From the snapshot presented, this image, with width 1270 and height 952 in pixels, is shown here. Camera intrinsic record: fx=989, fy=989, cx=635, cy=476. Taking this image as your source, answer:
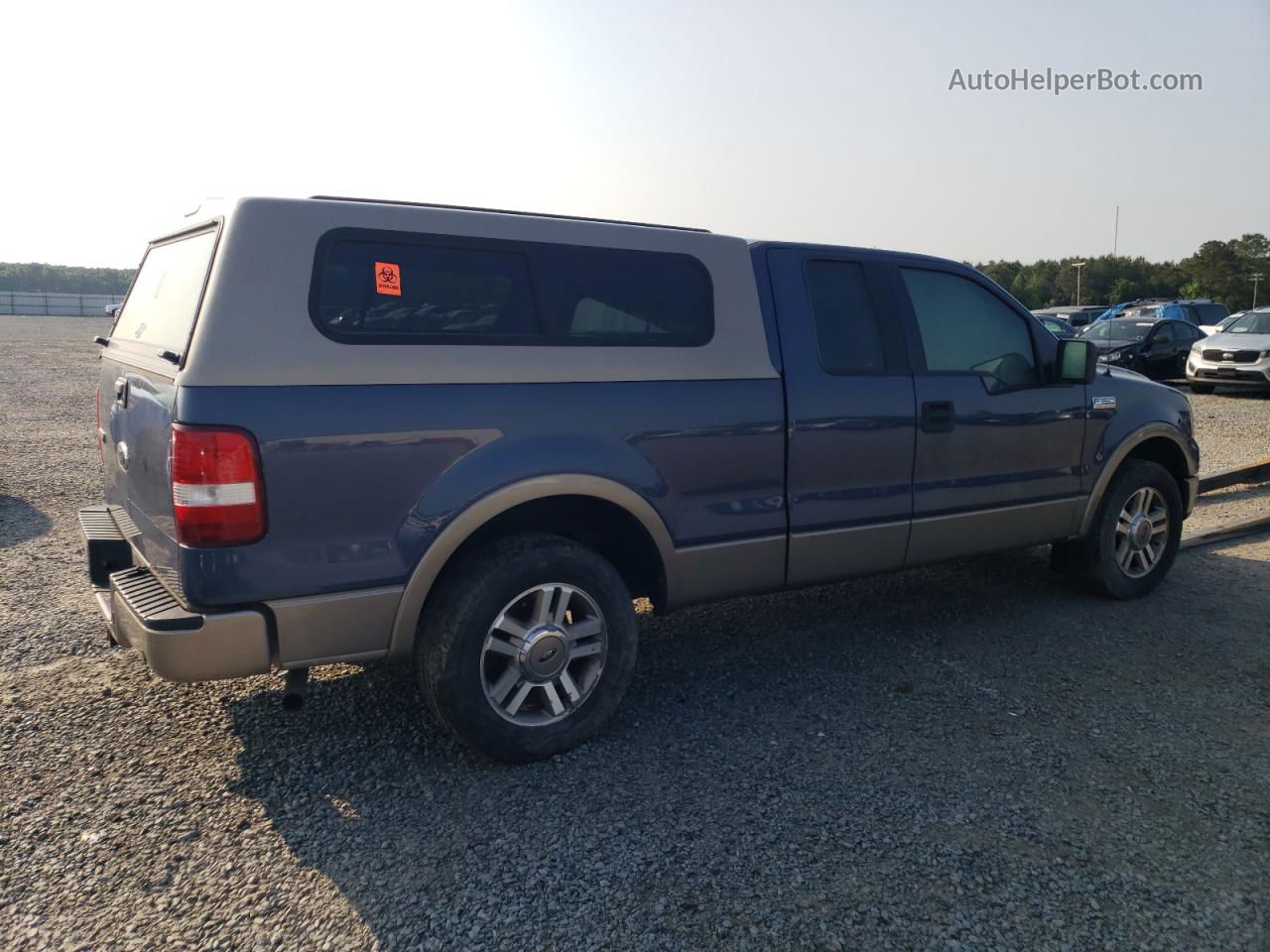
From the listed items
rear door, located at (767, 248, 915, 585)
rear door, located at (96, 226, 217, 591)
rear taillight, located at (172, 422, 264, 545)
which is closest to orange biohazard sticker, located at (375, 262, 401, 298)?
rear door, located at (96, 226, 217, 591)

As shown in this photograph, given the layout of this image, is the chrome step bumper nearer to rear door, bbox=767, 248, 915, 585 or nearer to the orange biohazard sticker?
the orange biohazard sticker

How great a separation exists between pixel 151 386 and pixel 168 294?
547 millimetres

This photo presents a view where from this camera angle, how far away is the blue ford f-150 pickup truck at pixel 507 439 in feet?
10.1

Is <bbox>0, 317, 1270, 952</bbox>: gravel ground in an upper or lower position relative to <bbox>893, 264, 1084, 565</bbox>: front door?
lower

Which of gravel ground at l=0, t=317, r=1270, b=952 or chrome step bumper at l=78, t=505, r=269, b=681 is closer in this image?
gravel ground at l=0, t=317, r=1270, b=952

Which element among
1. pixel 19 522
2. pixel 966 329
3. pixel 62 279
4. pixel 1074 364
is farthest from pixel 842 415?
pixel 62 279

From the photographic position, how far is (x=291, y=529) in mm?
3105

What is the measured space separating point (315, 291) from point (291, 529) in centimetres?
77

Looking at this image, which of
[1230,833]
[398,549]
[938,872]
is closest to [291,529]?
[398,549]

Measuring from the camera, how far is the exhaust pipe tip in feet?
10.9

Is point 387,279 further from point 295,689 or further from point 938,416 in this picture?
point 938,416

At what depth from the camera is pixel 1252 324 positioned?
1880 centimetres

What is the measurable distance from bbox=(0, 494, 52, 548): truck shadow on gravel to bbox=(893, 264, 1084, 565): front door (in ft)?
19.0

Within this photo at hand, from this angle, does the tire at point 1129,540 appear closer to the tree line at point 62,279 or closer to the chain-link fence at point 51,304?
the chain-link fence at point 51,304
